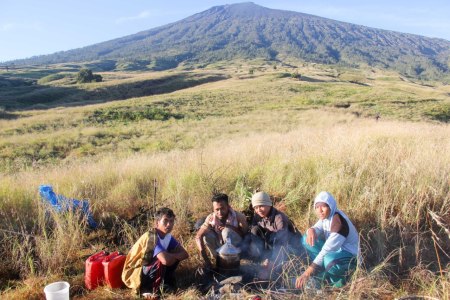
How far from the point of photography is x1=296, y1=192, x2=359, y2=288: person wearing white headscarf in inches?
145

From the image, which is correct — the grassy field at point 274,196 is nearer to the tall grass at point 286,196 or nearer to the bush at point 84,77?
the tall grass at point 286,196

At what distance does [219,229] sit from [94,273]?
139 centimetres

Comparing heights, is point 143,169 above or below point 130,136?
above

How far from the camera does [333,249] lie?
3725 millimetres

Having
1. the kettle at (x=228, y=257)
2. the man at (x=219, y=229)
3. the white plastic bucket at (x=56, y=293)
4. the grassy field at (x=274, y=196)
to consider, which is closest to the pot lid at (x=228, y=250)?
the kettle at (x=228, y=257)

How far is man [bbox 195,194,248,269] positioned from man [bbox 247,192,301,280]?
0.54 feet

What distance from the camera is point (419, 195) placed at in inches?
189

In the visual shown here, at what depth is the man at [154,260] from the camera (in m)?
3.73

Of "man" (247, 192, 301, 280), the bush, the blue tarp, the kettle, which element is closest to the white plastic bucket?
the blue tarp

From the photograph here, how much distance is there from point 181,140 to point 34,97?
3148cm

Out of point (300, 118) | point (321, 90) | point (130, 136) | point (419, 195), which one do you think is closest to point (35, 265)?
point (419, 195)

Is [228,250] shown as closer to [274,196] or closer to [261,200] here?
[261,200]

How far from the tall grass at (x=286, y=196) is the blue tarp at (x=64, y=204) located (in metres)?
0.14

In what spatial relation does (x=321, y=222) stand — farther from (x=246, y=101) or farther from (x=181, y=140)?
(x=246, y=101)
